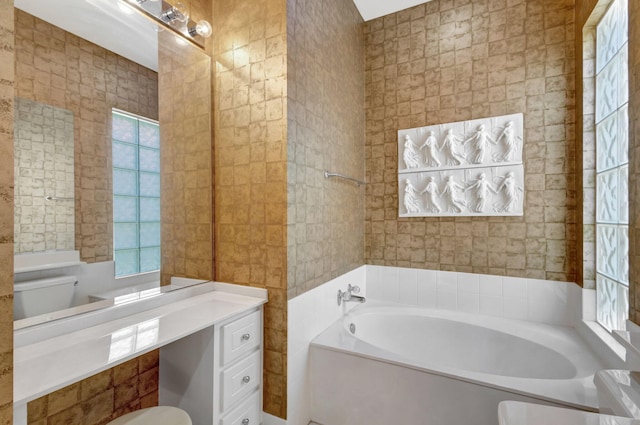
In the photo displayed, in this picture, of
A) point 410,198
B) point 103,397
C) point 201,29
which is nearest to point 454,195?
point 410,198

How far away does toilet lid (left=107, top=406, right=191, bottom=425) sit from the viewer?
1115 mm

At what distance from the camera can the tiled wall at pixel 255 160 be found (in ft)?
5.26

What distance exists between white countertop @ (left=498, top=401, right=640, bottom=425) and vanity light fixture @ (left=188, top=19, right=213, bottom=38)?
88.7 inches

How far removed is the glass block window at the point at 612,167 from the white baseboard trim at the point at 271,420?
1.86 m

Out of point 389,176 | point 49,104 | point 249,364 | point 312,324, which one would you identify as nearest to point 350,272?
point 312,324

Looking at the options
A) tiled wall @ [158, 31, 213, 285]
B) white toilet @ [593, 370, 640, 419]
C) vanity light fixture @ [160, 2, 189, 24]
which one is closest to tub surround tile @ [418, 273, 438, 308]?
white toilet @ [593, 370, 640, 419]

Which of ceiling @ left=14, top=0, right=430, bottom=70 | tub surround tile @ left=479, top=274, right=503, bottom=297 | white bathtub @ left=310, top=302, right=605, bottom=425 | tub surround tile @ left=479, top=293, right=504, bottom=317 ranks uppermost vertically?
ceiling @ left=14, top=0, right=430, bottom=70

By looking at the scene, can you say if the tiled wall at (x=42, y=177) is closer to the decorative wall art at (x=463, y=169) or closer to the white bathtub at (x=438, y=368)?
the white bathtub at (x=438, y=368)

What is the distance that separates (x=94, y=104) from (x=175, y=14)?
2.26ft

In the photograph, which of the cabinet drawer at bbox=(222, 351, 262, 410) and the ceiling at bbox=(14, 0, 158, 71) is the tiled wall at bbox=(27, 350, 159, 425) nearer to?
the cabinet drawer at bbox=(222, 351, 262, 410)

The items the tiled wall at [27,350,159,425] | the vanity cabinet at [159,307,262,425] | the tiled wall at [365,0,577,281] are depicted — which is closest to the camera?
the tiled wall at [27,350,159,425]

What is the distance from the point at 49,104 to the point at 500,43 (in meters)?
2.76

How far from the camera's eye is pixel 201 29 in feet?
5.54

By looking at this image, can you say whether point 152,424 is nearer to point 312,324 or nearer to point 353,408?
point 312,324
